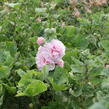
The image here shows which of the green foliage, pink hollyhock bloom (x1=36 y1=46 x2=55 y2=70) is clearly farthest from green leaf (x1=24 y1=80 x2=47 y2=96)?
pink hollyhock bloom (x1=36 y1=46 x2=55 y2=70)

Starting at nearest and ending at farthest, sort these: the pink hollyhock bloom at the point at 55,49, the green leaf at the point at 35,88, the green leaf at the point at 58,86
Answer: the green leaf at the point at 35,88 → the green leaf at the point at 58,86 → the pink hollyhock bloom at the point at 55,49

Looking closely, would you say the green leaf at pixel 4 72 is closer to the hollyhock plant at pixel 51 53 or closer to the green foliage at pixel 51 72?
the green foliage at pixel 51 72

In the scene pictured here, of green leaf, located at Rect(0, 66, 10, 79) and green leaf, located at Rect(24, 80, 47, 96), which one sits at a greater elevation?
green leaf, located at Rect(24, 80, 47, 96)

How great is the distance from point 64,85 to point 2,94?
0.40m

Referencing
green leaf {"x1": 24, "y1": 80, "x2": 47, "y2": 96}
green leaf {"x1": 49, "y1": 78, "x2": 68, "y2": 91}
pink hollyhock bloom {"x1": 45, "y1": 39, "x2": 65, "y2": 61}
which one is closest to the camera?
green leaf {"x1": 24, "y1": 80, "x2": 47, "y2": 96}

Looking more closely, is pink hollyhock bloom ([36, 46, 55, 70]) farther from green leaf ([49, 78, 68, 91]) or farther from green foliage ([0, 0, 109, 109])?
green leaf ([49, 78, 68, 91])

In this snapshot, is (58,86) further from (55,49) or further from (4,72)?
(4,72)

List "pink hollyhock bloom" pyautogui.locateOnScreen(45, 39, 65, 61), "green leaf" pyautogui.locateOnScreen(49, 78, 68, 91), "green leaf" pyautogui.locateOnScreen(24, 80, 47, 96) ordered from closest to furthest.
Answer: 1. "green leaf" pyautogui.locateOnScreen(24, 80, 47, 96)
2. "green leaf" pyautogui.locateOnScreen(49, 78, 68, 91)
3. "pink hollyhock bloom" pyautogui.locateOnScreen(45, 39, 65, 61)

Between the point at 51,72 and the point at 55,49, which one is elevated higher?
Result: the point at 55,49

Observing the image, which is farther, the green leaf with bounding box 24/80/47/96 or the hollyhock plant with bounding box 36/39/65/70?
the hollyhock plant with bounding box 36/39/65/70

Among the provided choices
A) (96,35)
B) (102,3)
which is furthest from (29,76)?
(102,3)

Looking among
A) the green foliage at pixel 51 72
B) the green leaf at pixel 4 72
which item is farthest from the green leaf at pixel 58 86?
the green leaf at pixel 4 72

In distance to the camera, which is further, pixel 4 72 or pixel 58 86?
pixel 4 72

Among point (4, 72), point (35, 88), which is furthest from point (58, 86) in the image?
point (4, 72)
